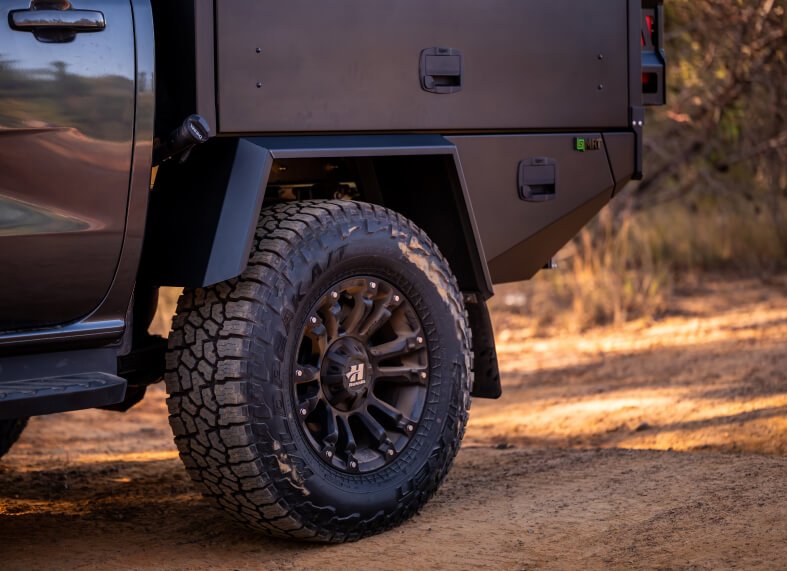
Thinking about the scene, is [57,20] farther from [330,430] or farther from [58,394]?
[330,430]

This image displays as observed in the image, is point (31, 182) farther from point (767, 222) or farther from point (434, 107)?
point (767, 222)

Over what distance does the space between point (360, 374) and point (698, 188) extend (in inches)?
273

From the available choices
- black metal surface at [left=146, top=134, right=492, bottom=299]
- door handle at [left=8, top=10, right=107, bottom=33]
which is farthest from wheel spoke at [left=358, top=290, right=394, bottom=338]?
door handle at [left=8, top=10, right=107, bottom=33]

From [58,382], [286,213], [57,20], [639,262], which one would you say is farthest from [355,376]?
[639,262]

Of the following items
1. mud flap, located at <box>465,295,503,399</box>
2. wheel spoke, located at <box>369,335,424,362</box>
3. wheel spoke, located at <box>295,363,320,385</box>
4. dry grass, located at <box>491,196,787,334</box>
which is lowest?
dry grass, located at <box>491,196,787,334</box>

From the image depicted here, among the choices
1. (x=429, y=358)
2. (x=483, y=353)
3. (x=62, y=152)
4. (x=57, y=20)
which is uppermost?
(x=57, y=20)

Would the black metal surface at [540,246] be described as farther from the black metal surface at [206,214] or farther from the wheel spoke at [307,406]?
the black metal surface at [206,214]

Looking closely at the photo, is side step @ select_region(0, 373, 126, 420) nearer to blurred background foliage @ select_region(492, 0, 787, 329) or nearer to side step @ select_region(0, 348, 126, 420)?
side step @ select_region(0, 348, 126, 420)

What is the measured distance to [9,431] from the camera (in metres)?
3.97

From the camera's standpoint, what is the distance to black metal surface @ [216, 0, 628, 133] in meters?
2.82

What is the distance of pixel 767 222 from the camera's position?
8.48 meters

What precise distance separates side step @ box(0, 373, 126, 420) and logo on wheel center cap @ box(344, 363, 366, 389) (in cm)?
66

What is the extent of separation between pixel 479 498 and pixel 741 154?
596 cm

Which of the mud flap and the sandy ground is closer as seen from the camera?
the sandy ground
